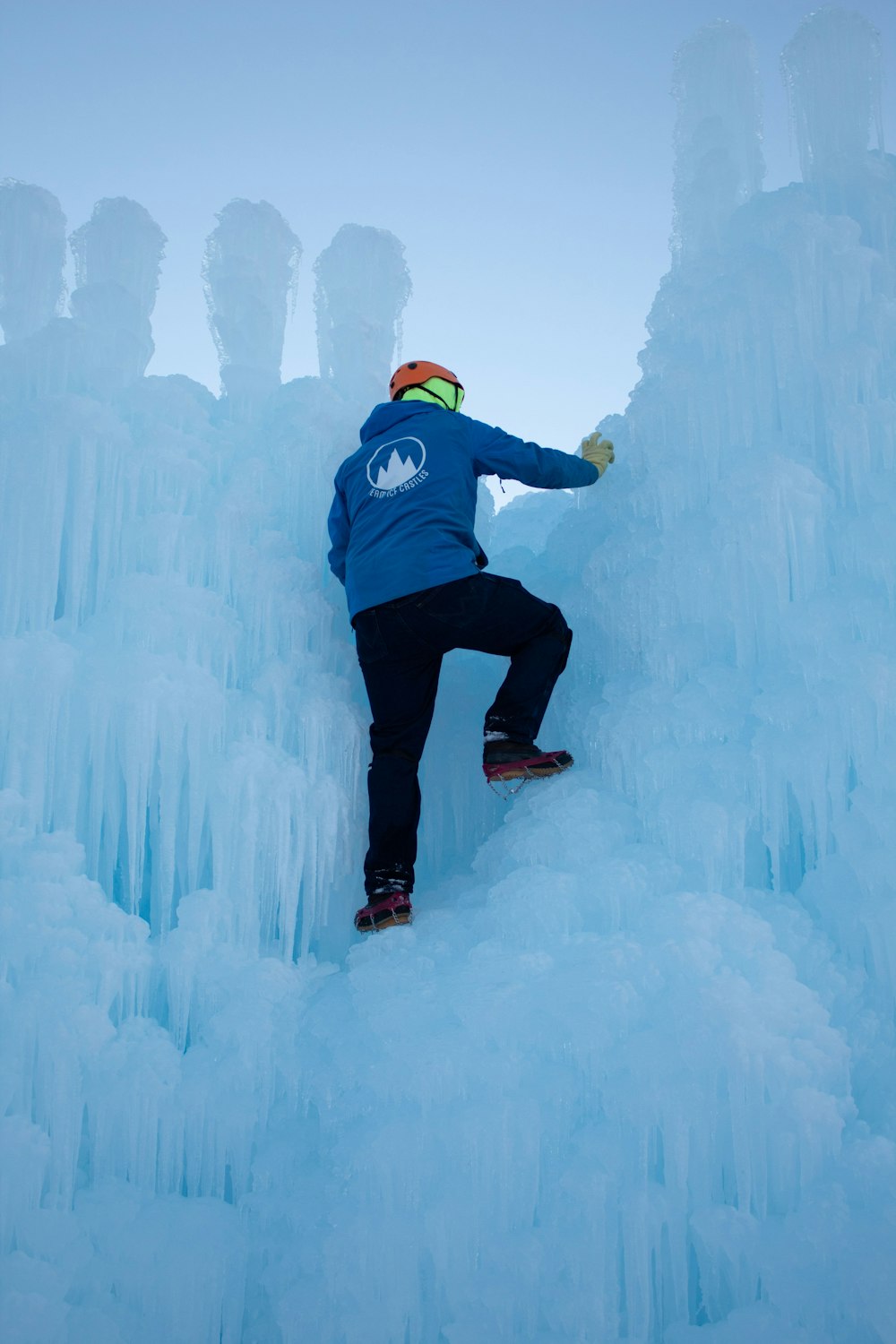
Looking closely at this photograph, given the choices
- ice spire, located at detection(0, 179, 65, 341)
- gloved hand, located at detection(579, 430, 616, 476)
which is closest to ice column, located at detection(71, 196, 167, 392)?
ice spire, located at detection(0, 179, 65, 341)

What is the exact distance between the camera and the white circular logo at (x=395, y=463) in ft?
14.0

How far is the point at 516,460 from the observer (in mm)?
4371

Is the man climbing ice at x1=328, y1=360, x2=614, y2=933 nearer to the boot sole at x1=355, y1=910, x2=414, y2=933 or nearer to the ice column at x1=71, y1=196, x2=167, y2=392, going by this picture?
the boot sole at x1=355, y1=910, x2=414, y2=933

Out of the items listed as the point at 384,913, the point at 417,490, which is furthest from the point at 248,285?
the point at 384,913

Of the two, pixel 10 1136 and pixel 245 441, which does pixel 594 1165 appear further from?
pixel 245 441

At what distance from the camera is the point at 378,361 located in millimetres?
5766

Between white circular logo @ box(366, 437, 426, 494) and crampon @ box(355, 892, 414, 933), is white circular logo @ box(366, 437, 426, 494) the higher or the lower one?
the higher one

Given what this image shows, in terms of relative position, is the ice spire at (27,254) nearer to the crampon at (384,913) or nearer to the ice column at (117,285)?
the ice column at (117,285)

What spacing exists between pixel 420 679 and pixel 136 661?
1200 mm

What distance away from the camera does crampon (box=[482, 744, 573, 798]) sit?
4105 mm

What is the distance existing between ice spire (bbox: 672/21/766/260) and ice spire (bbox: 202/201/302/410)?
91.2 inches

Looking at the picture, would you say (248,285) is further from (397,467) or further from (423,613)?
(423,613)

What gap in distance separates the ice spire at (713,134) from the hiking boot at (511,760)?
302 centimetres

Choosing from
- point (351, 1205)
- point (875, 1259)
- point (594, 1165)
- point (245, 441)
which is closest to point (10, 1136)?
point (351, 1205)
